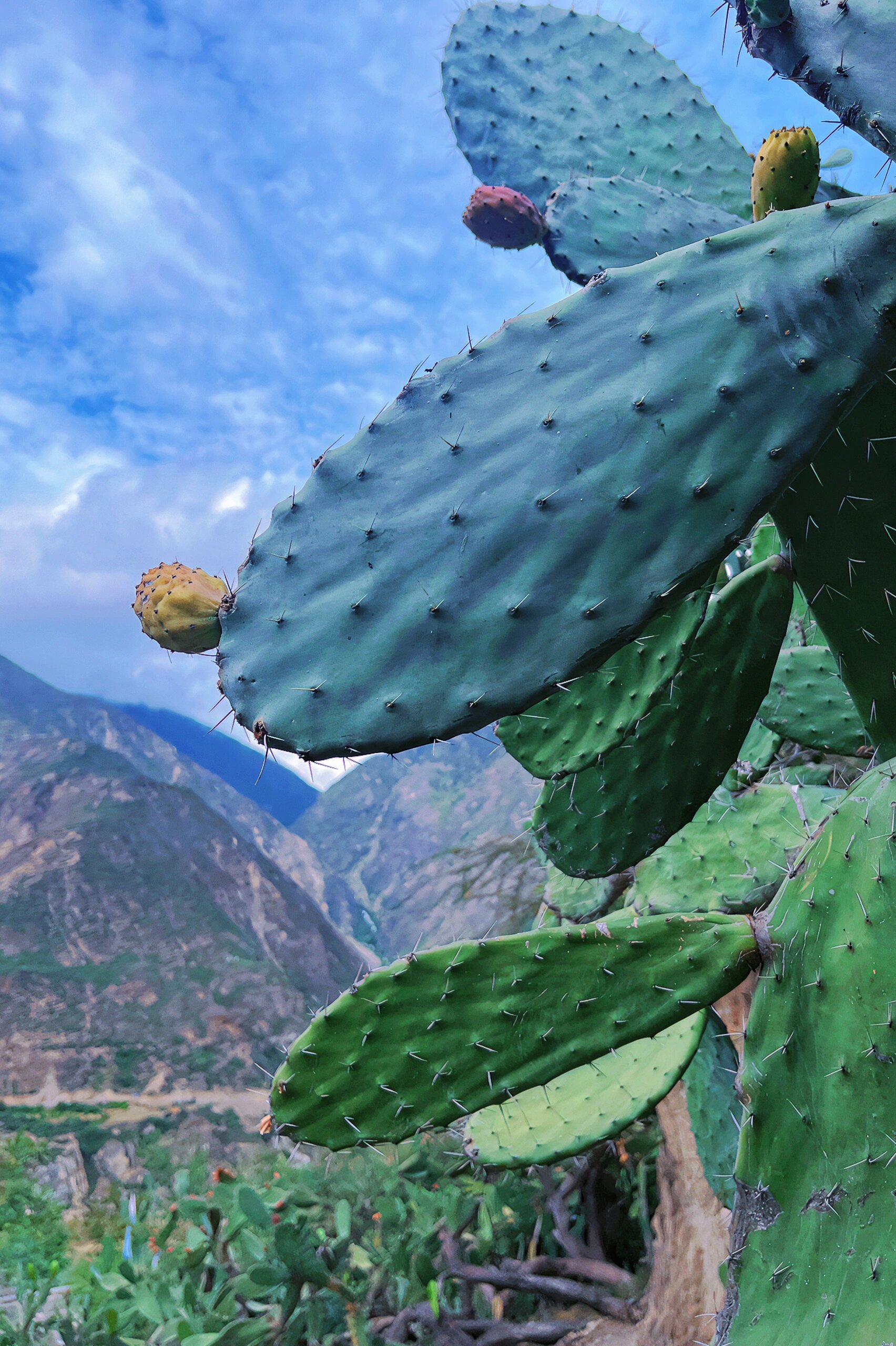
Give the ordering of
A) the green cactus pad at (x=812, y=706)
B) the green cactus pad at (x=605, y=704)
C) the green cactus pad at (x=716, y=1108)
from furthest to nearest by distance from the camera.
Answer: the green cactus pad at (x=716, y=1108)
the green cactus pad at (x=812, y=706)
the green cactus pad at (x=605, y=704)

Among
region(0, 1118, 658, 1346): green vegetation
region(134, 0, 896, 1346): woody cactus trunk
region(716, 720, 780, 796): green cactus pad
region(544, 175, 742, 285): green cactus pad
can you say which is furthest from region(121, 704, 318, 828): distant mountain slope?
region(134, 0, 896, 1346): woody cactus trunk

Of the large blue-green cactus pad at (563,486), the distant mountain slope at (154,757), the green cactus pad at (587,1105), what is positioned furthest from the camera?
the distant mountain slope at (154,757)

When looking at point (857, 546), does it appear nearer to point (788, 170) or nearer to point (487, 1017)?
point (788, 170)

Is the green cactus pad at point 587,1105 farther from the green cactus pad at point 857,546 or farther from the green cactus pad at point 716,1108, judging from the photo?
the green cactus pad at point 857,546

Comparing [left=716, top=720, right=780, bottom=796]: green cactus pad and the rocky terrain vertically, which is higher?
the rocky terrain

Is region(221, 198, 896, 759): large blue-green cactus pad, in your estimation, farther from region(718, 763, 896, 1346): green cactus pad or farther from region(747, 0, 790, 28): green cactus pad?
region(718, 763, 896, 1346): green cactus pad

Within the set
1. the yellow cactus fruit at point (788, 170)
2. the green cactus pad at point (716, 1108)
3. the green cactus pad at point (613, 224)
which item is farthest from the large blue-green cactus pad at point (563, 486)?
the green cactus pad at point (716, 1108)
